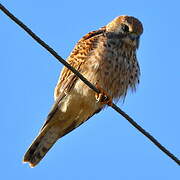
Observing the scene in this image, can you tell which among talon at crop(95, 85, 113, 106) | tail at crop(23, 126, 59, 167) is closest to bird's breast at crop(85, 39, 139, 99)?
talon at crop(95, 85, 113, 106)

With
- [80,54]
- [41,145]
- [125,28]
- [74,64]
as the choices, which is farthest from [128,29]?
[41,145]

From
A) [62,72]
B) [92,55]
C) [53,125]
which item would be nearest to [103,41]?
[92,55]

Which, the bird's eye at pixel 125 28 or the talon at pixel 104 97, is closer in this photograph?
the talon at pixel 104 97

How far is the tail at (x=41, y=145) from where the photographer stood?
6.77m

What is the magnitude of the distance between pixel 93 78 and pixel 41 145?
1.17 metres

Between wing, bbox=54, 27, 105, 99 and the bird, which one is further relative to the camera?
wing, bbox=54, 27, 105, 99

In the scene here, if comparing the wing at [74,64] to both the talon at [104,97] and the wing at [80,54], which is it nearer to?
the wing at [80,54]

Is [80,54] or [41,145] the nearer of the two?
[80,54]

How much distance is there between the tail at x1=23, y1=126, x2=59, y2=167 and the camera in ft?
22.2

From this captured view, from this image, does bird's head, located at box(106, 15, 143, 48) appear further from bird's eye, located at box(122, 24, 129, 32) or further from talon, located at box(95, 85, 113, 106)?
talon, located at box(95, 85, 113, 106)

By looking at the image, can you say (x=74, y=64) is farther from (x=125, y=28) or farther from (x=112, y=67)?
(x=125, y=28)

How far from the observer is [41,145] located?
269 inches

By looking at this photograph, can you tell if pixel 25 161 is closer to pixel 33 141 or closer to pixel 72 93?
pixel 33 141

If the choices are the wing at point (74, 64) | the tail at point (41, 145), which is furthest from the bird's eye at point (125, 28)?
the tail at point (41, 145)
